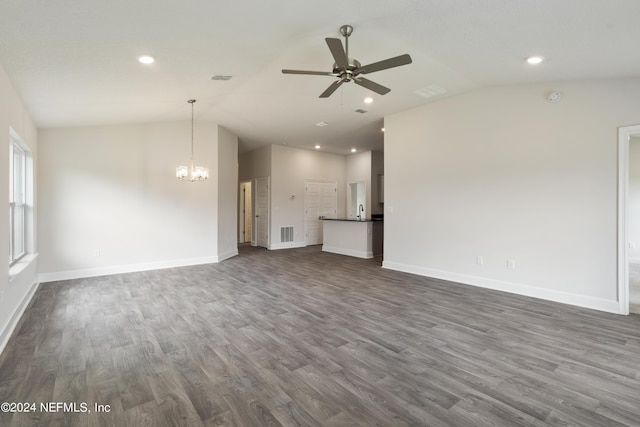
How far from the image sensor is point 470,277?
4.88m

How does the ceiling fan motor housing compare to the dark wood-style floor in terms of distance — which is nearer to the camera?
the dark wood-style floor

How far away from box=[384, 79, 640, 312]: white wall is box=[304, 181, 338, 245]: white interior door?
401 centimetres

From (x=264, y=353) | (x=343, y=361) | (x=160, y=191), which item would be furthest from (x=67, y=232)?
(x=343, y=361)

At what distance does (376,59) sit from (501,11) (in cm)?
151

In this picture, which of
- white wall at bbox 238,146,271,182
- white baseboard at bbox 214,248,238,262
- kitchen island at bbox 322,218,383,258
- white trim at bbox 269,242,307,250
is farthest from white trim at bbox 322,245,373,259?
white wall at bbox 238,146,271,182

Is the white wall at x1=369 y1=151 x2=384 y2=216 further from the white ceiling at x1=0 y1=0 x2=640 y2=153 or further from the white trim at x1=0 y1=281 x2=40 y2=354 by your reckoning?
the white trim at x1=0 y1=281 x2=40 y2=354

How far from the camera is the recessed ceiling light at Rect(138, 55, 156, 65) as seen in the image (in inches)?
124

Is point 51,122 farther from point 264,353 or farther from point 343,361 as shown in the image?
point 343,361

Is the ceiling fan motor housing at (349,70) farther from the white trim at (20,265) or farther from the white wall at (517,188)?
the white trim at (20,265)

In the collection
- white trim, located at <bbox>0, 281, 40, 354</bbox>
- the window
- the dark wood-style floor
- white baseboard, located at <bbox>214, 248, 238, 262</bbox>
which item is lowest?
the dark wood-style floor

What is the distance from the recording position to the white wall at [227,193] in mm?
6832

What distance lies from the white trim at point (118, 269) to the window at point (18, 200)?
0.71 m

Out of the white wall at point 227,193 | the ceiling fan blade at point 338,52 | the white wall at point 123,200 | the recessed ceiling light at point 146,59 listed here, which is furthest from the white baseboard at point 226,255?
the ceiling fan blade at point 338,52

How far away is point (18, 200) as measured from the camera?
438cm
